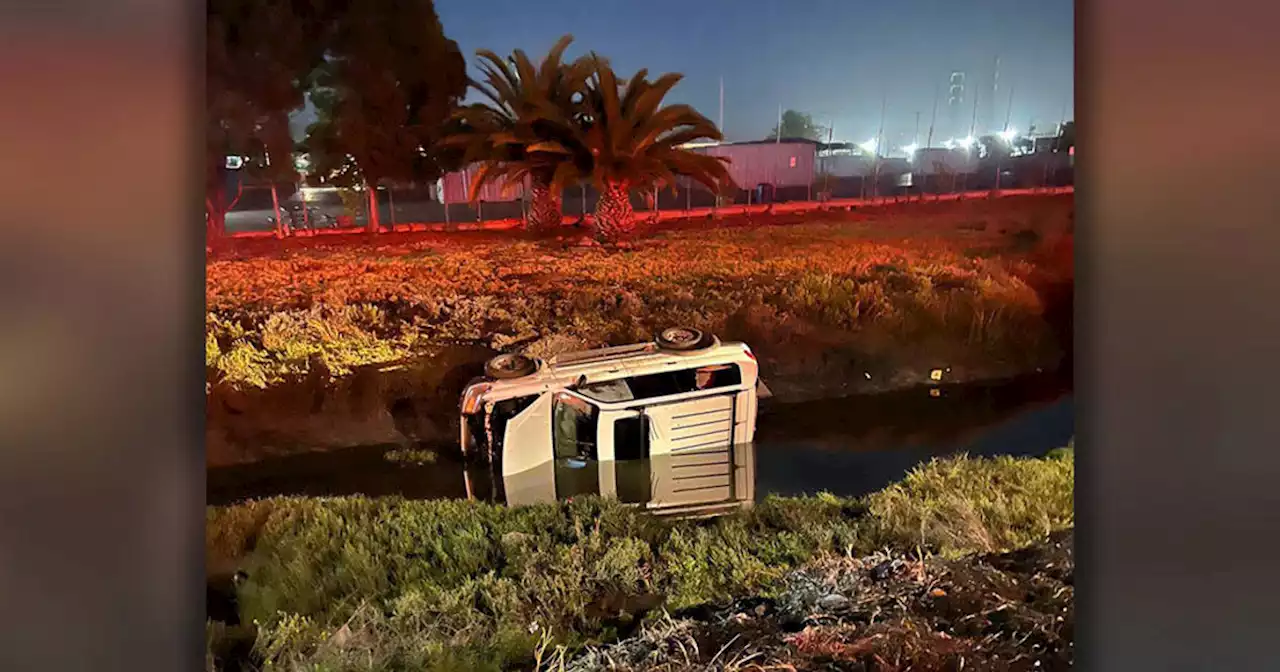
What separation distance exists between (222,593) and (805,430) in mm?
983

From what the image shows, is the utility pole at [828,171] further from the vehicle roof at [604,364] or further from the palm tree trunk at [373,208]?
the palm tree trunk at [373,208]

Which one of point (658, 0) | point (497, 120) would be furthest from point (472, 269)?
point (658, 0)

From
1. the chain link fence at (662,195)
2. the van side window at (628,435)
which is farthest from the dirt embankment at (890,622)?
the chain link fence at (662,195)

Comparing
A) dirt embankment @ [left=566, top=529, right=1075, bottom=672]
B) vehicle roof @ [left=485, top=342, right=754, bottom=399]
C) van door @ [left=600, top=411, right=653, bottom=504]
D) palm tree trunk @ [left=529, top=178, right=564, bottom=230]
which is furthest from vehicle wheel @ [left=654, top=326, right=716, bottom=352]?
dirt embankment @ [left=566, top=529, right=1075, bottom=672]

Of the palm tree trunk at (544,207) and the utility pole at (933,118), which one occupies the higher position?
the utility pole at (933,118)

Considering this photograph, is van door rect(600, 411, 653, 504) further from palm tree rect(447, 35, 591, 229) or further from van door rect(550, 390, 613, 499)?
palm tree rect(447, 35, 591, 229)

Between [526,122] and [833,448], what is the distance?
76 cm

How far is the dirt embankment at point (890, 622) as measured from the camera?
4.27 feet

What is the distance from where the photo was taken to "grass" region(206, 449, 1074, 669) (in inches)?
49.6
